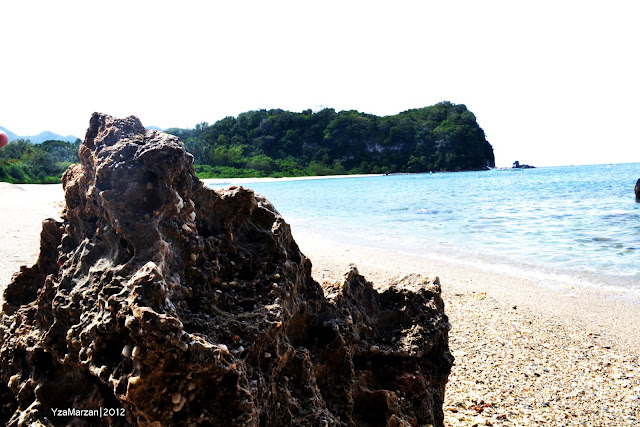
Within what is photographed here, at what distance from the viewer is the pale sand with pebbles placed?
341 centimetres

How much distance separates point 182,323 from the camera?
1.77 m

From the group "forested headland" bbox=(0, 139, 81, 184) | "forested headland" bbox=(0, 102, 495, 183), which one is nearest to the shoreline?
"forested headland" bbox=(0, 139, 81, 184)

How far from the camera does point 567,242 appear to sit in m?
11.1

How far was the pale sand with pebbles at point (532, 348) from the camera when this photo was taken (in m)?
3.41

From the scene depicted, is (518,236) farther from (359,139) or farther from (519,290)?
(359,139)

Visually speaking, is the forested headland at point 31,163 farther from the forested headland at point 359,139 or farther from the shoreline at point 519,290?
the forested headland at point 359,139

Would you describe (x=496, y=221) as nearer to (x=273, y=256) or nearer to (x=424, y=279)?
(x=424, y=279)

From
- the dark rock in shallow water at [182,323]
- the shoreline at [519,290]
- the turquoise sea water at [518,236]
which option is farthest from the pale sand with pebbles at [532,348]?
the turquoise sea water at [518,236]

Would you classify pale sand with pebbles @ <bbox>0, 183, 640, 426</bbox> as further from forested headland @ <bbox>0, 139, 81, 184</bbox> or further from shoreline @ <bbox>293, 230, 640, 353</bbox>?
forested headland @ <bbox>0, 139, 81, 184</bbox>

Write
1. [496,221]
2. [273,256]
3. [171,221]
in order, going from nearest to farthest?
1. [171,221]
2. [273,256]
3. [496,221]

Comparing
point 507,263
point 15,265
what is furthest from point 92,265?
point 507,263

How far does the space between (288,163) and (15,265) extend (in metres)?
85.5

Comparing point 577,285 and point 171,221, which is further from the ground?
point 171,221

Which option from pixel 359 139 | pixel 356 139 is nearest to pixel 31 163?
pixel 356 139
